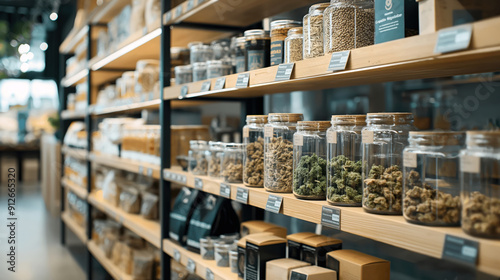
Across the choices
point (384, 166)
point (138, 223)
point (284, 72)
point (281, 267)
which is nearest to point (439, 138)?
point (384, 166)

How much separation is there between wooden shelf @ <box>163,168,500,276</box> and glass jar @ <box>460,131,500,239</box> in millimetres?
27

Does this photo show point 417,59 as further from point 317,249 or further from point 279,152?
point 317,249

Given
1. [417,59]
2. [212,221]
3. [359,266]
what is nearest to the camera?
[417,59]

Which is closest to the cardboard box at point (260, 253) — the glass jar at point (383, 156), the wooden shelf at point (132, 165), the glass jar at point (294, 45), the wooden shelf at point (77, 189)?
the glass jar at point (383, 156)

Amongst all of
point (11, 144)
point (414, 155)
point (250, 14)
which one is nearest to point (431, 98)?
point (250, 14)

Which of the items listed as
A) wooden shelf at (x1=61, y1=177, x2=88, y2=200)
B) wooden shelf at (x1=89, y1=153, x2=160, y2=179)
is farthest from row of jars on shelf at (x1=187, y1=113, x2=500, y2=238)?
wooden shelf at (x1=61, y1=177, x2=88, y2=200)

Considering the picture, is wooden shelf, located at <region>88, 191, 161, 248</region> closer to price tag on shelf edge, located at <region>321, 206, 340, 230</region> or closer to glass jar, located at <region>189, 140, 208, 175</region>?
glass jar, located at <region>189, 140, 208, 175</region>

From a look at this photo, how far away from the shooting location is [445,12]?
97 cm

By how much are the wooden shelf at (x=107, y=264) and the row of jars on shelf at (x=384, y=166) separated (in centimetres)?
163

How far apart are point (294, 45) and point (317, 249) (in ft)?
2.23

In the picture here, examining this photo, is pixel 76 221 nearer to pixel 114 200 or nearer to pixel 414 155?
pixel 114 200

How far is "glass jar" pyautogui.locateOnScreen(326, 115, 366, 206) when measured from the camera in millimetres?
1239

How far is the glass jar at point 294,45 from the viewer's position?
57.5 inches

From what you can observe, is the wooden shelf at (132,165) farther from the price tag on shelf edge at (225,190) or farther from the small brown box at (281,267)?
the small brown box at (281,267)
